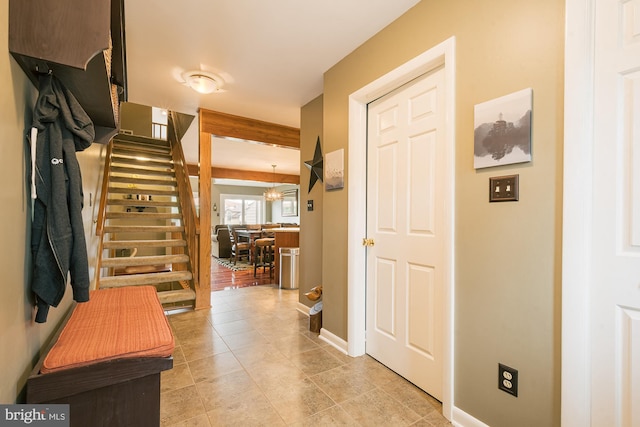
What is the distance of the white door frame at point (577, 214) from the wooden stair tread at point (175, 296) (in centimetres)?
358

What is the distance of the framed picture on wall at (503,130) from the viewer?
4.24ft

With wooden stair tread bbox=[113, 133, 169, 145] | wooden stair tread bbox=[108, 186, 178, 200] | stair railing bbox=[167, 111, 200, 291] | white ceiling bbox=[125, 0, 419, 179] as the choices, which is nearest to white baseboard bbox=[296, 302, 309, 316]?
stair railing bbox=[167, 111, 200, 291]

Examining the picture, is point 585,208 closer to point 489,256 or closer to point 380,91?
point 489,256

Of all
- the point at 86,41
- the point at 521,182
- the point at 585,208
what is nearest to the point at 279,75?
the point at 86,41

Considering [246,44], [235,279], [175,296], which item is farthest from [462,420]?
[235,279]

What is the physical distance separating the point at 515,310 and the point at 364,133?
1611mm

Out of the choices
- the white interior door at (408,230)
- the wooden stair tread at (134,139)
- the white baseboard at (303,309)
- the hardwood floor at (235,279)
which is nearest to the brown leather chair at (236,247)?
the hardwood floor at (235,279)

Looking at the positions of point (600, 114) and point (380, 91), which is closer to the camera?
point (600, 114)

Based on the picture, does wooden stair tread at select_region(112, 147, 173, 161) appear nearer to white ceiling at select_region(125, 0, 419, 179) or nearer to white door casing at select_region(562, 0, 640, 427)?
white ceiling at select_region(125, 0, 419, 179)

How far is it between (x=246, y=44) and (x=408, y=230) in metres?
1.93

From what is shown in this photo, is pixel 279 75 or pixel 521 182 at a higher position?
pixel 279 75

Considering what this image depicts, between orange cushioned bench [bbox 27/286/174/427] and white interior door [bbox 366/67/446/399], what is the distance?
4.87ft

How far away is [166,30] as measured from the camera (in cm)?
214

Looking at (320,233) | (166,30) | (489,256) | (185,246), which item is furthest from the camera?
(185,246)
